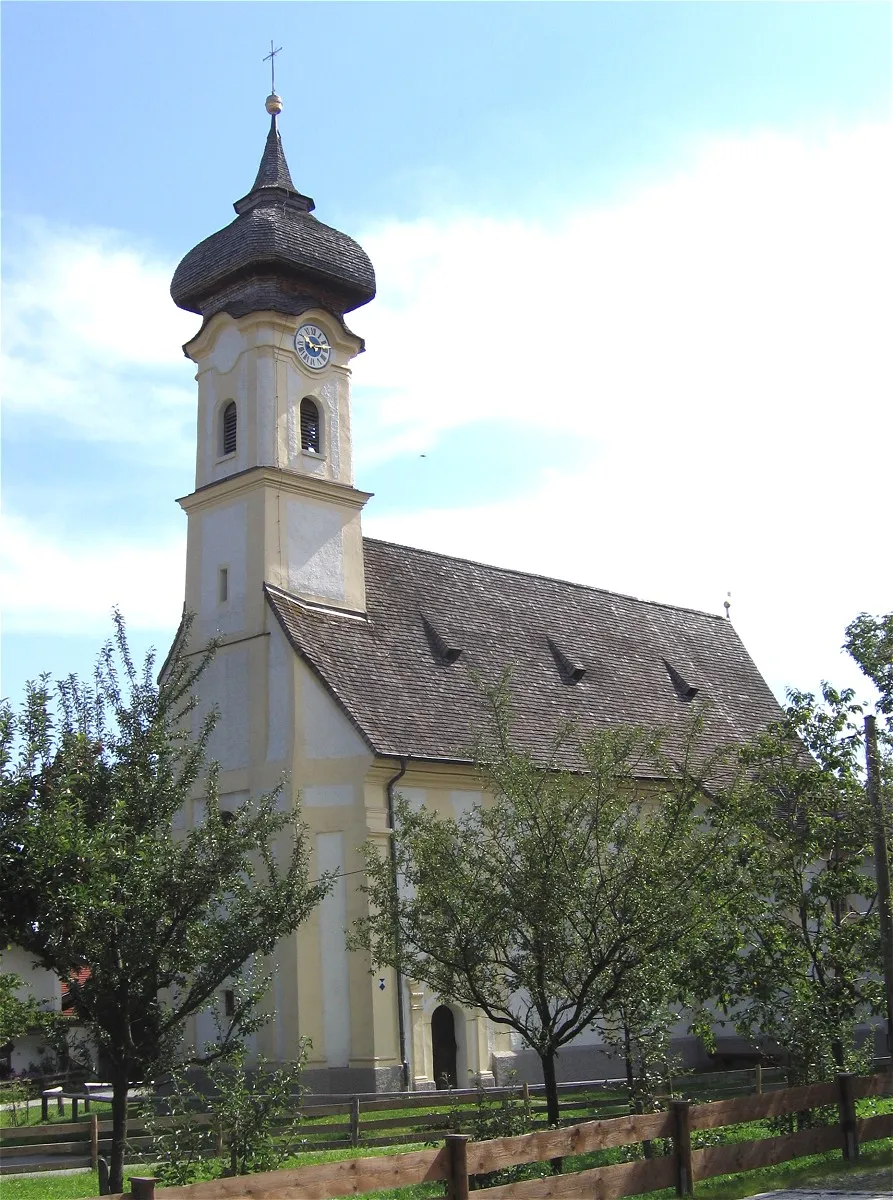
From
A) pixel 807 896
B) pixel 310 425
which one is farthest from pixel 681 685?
pixel 807 896

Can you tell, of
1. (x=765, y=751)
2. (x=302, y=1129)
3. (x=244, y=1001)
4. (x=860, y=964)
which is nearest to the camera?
(x=244, y=1001)

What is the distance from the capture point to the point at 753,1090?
2222 cm

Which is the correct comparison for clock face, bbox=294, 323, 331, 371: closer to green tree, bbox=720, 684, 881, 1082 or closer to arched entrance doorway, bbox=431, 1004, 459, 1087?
arched entrance doorway, bbox=431, 1004, 459, 1087

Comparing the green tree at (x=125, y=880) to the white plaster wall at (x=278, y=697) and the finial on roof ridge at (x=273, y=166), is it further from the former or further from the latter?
the finial on roof ridge at (x=273, y=166)

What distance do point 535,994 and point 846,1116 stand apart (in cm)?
340

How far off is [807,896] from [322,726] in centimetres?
1312

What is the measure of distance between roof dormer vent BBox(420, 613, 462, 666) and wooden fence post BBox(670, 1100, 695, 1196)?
1884 centimetres

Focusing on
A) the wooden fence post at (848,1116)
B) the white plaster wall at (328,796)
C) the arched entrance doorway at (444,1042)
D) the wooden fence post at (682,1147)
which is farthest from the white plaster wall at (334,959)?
the wooden fence post at (682,1147)

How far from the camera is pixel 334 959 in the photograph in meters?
26.4

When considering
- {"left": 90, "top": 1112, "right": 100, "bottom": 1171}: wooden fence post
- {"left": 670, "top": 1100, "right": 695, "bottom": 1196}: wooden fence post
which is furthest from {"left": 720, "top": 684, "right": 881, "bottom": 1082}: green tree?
{"left": 90, "top": 1112, "right": 100, "bottom": 1171}: wooden fence post

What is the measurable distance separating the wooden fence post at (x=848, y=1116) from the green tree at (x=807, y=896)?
1.08 m

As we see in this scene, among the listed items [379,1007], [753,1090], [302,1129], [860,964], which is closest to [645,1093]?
[860,964]

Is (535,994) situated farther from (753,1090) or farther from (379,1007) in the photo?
(379,1007)

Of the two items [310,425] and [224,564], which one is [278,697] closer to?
[224,564]
